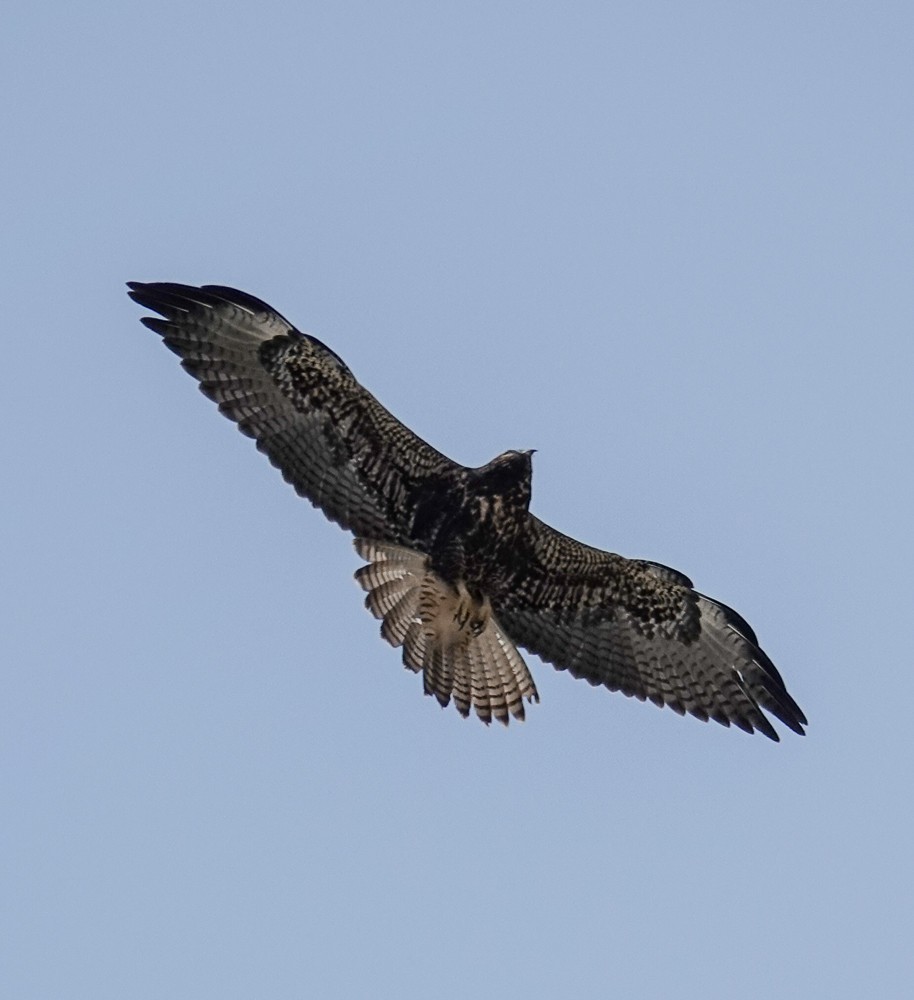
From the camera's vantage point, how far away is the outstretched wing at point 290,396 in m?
16.0

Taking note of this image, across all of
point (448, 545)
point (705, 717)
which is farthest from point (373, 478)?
point (705, 717)

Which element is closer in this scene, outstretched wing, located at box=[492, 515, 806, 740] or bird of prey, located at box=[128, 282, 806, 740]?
bird of prey, located at box=[128, 282, 806, 740]

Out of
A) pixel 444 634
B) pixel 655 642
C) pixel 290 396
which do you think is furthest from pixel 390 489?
pixel 655 642

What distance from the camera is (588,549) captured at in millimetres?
16688

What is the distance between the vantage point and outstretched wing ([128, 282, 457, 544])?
1599cm

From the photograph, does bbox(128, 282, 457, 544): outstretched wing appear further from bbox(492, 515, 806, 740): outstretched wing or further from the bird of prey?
bbox(492, 515, 806, 740): outstretched wing

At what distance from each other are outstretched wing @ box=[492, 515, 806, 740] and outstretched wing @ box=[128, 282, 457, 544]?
1.48 metres

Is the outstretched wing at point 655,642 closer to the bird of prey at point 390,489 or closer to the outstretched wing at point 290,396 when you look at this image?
the bird of prey at point 390,489

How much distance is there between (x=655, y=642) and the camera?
17094 mm

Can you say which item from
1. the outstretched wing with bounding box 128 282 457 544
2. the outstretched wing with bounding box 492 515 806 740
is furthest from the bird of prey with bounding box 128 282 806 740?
the outstretched wing with bounding box 492 515 806 740

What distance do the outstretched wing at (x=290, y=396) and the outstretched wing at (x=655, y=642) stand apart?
4.85 ft

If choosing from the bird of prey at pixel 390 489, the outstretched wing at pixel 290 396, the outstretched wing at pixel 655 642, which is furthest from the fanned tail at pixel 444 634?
the outstretched wing at pixel 655 642

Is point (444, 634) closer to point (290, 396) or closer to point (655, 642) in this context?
point (655, 642)

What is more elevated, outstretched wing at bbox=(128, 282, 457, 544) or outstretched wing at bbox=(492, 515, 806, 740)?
outstretched wing at bbox=(492, 515, 806, 740)
